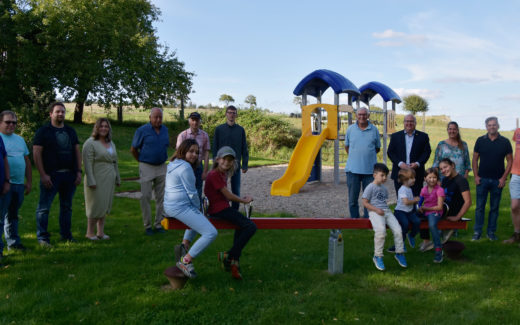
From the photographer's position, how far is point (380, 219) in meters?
5.22

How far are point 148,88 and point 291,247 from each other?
28.1 m

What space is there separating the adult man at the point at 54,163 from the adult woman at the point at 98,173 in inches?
7.2

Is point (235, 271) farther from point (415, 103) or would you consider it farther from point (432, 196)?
point (415, 103)

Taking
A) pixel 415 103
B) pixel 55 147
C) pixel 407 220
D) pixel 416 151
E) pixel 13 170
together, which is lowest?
pixel 407 220

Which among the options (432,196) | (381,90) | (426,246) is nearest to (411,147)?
(432,196)

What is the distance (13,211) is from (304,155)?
844 centimetres

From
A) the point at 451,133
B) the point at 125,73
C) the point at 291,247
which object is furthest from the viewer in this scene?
the point at 125,73

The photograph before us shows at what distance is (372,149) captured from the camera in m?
6.83

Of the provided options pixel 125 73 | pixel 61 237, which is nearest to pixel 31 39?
pixel 125 73

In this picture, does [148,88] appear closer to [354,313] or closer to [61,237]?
[61,237]

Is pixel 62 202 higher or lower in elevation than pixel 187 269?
higher

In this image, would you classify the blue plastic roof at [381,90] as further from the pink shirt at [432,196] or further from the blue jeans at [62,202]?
the blue jeans at [62,202]

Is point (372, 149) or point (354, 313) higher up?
point (372, 149)

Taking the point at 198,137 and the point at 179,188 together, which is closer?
the point at 179,188
